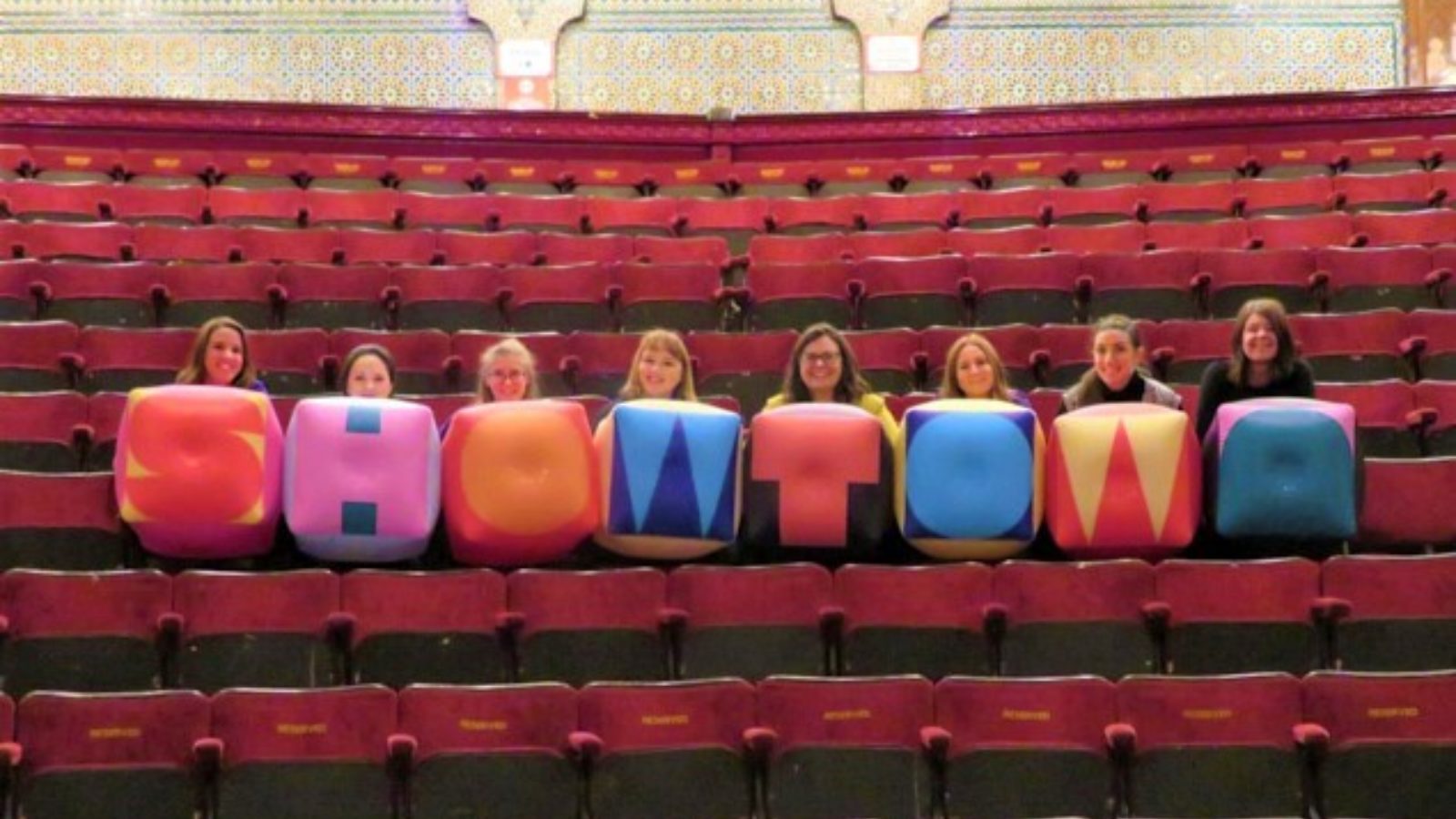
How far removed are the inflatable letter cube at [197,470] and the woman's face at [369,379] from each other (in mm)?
169

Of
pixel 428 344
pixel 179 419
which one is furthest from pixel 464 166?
pixel 179 419

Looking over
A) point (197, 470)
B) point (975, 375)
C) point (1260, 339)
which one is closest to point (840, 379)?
point (975, 375)

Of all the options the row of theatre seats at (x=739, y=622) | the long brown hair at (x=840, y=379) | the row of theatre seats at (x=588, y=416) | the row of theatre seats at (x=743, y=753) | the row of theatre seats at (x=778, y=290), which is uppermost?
the row of theatre seats at (x=778, y=290)

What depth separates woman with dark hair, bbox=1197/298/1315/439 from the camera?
8.51ft

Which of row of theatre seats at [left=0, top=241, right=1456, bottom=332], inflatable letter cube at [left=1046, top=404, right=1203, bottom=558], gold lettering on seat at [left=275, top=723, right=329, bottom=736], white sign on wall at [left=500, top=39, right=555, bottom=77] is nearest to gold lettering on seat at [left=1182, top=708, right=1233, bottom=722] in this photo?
inflatable letter cube at [left=1046, top=404, right=1203, bottom=558]

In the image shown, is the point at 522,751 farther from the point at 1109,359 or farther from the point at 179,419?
the point at 1109,359

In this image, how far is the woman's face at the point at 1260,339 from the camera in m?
2.59

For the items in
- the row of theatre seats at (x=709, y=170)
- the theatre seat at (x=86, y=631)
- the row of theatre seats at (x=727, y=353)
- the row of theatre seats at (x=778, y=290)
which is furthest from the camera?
the row of theatre seats at (x=709, y=170)

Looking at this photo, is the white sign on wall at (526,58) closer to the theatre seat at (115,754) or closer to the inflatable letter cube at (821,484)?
the inflatable letter cube at (821,484)

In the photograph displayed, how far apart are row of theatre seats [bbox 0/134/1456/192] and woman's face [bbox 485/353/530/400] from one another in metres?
1.84

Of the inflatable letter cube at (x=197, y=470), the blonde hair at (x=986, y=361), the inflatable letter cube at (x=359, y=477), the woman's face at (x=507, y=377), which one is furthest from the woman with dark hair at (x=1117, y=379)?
the inflatable letter cube at (x=197, y=470)

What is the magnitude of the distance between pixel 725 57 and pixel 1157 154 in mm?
1246

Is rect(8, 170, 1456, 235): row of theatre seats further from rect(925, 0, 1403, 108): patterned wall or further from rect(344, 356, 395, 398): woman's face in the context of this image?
rect(344, 356, 395, 398): woman's face

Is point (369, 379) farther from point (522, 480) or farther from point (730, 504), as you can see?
Answer: point (730, 504)
